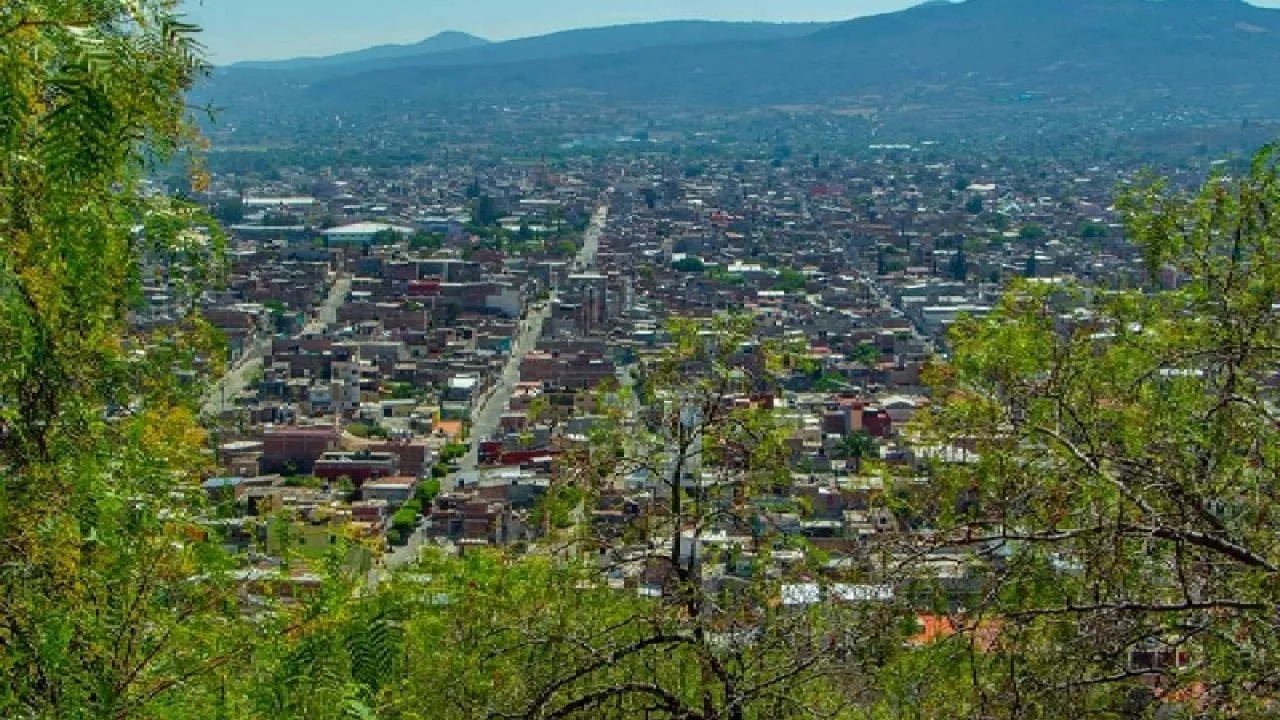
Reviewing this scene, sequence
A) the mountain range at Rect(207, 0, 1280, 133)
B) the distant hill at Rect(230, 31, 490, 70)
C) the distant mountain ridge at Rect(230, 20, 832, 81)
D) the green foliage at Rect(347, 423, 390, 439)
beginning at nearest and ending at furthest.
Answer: the green foliage at Rect(347, 423, 390, 439), the mountain range at Rect(207, 0, 1280, 133), the distant mountain ridge at Rect(230, 20, 832, 81), the distant hill at Rect(230, 31, 490, 70)

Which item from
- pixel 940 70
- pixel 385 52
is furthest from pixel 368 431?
pixel 385 52

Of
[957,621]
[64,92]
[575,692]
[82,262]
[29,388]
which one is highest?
[64,92]

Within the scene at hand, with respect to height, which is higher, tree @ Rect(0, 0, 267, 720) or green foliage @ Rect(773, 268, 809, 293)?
tree @ Rect(0, 0, 267, 720)

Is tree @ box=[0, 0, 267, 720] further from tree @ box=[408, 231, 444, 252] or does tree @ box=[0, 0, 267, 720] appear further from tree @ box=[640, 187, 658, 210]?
tree @ box=[640, 187, 658, 210]

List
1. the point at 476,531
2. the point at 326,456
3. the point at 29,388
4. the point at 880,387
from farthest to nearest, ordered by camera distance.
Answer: the point at 880,387 < the point at 326,456 < the point at 476,531 < the point at 29,388

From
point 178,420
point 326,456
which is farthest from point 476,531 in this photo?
point 178,420

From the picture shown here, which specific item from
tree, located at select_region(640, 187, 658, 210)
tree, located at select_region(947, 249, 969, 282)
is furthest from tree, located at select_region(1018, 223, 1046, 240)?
tree, located at select_region(640, 187, 658, 210)

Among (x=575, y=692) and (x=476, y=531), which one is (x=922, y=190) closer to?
(x=476, y=531)
